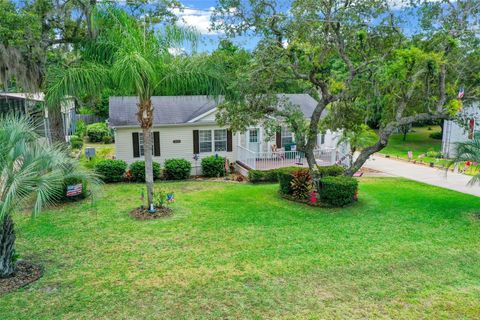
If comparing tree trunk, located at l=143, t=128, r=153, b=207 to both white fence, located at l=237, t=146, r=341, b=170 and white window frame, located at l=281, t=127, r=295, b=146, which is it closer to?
white fence, located at l=237, t=146, r=341, b=170

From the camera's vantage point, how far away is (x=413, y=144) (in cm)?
2930

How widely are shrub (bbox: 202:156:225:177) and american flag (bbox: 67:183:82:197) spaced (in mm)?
6365

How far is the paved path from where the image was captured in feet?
48.4

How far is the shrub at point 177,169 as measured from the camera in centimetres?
1603

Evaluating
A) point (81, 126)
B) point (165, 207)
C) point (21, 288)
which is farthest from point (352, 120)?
point (81, 126)

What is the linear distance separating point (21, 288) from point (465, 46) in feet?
41.2

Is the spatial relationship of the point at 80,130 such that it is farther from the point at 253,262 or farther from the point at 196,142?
the point at 253,262

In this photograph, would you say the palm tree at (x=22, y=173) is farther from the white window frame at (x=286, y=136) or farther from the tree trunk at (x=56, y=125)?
the white window frame at (x=286, y=136)

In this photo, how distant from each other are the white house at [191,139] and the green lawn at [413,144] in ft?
29.4

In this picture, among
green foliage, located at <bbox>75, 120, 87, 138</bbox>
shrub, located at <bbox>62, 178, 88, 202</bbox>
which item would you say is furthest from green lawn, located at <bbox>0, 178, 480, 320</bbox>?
green foliage, located at <bbox>75, 120, 87, 138</bbox>

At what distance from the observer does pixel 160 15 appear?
12.7 meters

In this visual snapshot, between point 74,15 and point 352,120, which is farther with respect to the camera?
point 352,120

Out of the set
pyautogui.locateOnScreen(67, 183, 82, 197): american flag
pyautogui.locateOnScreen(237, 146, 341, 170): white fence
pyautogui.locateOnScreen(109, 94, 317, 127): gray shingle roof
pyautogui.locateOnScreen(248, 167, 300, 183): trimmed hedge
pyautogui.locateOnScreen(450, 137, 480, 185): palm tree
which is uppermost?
pyautogui.locateOnScreen(109, 94, 317, 127): gray shingle roof

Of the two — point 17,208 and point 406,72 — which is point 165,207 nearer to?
point 17,208
